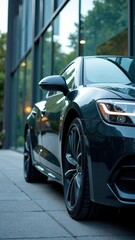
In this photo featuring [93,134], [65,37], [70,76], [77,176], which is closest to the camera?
[93,134]

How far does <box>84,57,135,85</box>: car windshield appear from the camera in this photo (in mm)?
4105

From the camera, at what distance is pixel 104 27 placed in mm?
8719

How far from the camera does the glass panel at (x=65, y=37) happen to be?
1078 cm

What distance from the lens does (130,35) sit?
7.13 m

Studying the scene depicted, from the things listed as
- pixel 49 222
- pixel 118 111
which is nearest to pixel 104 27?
pixel 49 222

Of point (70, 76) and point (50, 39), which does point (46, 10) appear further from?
point (70, 76)

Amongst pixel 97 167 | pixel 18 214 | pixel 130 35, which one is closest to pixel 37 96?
pixel 130 35

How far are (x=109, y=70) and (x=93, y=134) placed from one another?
1208 mm

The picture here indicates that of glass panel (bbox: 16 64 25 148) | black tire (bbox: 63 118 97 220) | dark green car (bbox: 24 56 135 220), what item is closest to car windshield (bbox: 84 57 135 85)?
dark green car (bbox: 24 56 135 220)

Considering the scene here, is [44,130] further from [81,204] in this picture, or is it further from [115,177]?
[115,177]

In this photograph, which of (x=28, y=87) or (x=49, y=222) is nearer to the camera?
(x=49, y=222)

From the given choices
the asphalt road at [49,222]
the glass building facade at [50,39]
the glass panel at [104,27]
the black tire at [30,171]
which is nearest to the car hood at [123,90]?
the asphalt road at [49,222]

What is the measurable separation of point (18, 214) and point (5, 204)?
58 cm

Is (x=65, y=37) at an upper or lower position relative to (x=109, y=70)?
upper
